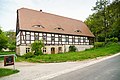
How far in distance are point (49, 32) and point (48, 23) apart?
3307 mm

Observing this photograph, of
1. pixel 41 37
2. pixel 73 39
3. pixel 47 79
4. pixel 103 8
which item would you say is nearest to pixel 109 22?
pixel 103 8

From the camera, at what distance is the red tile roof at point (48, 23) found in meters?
35.8

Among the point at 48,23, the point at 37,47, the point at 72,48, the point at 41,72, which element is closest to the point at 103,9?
the point at 72,48

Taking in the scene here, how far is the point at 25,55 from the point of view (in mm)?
31531

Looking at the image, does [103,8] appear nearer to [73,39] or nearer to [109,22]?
[109,22]

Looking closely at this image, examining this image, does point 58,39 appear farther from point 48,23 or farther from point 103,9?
point 103,9

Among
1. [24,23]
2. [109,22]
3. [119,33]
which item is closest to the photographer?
Result: [24,23]

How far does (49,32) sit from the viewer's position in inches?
1480

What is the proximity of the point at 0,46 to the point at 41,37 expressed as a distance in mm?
13719

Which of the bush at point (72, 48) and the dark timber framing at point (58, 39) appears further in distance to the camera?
the bush at point (72, 48)

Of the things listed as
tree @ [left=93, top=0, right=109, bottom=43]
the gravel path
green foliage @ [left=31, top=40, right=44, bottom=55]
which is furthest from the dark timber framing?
the gravel path

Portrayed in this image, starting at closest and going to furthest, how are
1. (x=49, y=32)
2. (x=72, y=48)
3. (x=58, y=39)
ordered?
(x=49, y=32)
(x=58, y=39)
(x=72, y=48)

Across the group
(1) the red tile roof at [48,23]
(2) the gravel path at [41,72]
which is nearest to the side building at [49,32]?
(1) the red tile roof at [48,23]

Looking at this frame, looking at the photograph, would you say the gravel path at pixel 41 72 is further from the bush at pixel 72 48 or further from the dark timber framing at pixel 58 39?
the bush at pixel 72 48
